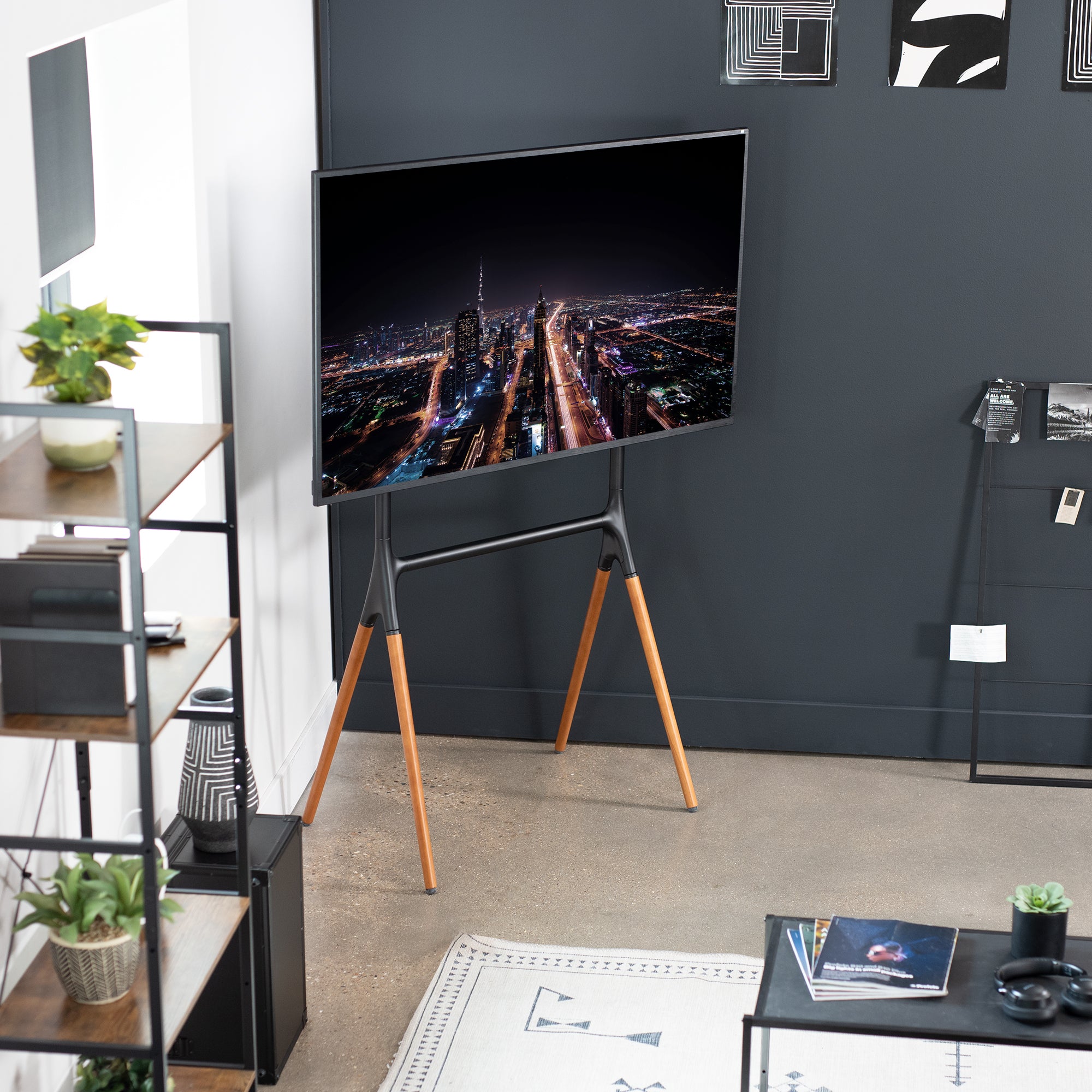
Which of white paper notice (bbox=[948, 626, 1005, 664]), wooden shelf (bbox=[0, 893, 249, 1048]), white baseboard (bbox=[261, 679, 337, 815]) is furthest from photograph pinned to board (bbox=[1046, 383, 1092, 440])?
wooden shelf (bbox=[0, 893, 249, 1048])

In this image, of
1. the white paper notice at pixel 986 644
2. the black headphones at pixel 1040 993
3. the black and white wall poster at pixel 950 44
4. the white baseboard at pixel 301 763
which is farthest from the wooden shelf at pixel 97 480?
the white paper notice at pixel 986 644

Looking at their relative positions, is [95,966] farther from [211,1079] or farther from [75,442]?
[75,442]

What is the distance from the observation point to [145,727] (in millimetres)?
1789

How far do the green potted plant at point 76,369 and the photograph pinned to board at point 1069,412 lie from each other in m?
2.88

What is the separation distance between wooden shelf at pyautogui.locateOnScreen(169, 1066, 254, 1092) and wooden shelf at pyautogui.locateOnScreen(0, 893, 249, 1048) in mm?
269

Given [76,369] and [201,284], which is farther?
[201,284]

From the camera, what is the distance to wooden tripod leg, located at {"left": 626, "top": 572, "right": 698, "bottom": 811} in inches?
149

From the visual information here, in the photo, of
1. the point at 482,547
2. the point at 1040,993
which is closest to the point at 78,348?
the point at 1040,993

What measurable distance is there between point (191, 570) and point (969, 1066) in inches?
75.0

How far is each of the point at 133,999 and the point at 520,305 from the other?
6.15 feet

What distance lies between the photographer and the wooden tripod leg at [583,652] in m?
3.96

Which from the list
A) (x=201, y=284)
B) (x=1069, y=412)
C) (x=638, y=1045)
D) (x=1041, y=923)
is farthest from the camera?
(x=1069, y=412)

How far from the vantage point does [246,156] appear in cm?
324

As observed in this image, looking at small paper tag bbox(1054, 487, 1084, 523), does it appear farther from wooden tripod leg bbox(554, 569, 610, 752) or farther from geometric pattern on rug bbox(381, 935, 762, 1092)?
geometric pattern on rug bbox(381, 935, 762, 1092)
